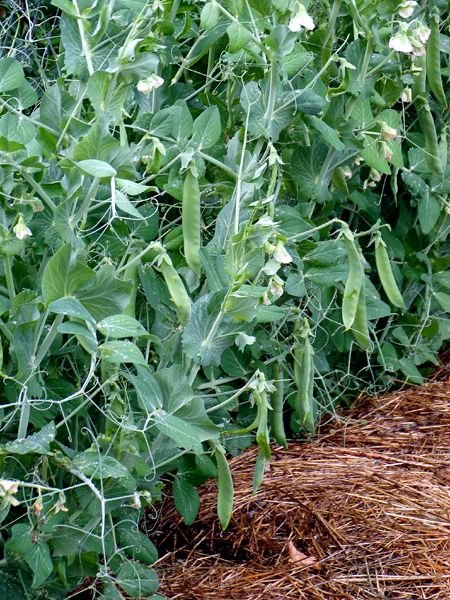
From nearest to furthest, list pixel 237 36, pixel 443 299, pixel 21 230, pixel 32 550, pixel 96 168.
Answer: pixel 96 168
pixel 21 230
pixel 32 550
pixel 237 36
pixel 443 299

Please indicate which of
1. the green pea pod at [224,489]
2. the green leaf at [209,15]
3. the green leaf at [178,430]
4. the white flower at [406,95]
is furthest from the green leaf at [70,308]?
the white flower at [406,95]

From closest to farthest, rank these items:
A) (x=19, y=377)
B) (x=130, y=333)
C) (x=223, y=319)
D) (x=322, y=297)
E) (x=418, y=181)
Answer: (x=130, y=333), (x=19, y=377), (x=223, y=319), (x=322, y=297), (x=418, y=181)

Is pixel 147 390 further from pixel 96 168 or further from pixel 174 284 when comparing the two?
pixel 96 168

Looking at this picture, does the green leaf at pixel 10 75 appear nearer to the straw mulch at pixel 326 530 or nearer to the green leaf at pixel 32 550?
the green leaf at pixel 32 550

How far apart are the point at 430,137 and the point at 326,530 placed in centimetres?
100

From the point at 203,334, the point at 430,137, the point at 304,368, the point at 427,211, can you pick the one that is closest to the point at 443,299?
the point at 427,211

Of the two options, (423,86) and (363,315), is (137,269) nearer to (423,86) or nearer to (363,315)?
(363,315)

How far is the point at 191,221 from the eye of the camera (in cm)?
168

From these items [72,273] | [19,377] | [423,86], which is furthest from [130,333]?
[423,86]

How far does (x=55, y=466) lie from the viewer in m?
1.72

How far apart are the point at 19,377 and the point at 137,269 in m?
0.32

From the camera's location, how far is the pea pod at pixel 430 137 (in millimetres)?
2330

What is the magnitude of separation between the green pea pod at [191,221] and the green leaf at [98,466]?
0.37m

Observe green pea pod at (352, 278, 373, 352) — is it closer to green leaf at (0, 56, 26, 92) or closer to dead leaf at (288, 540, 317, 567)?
dead leaf at (288, 540, 317, 567)
